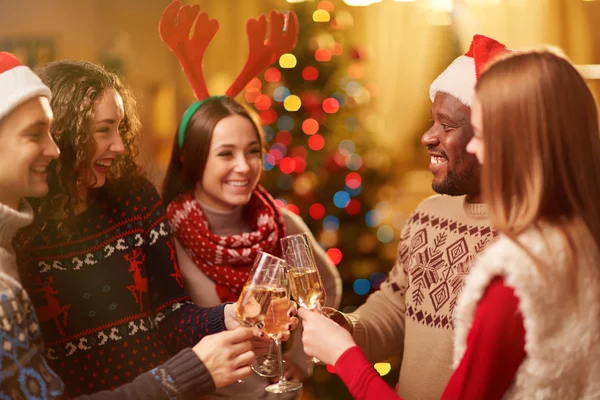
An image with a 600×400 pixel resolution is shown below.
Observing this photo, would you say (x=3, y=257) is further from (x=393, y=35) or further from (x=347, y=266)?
(x=393, y=35)

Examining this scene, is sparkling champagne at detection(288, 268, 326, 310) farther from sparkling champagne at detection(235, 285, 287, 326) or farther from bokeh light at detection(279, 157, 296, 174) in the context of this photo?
bokeh light at detection(279, 157, 296, 174)

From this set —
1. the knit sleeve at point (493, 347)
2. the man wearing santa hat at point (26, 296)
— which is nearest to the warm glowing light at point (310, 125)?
the man wearing santa hat at point (26, 296)

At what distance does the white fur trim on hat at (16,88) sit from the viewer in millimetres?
1315

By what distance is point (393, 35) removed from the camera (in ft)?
17.3

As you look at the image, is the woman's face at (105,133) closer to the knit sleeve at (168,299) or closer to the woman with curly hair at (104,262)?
the woman with curly hair at (104,262)

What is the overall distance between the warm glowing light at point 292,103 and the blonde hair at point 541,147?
7.85 ft

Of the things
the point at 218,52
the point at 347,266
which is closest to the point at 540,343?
the point at 347,266

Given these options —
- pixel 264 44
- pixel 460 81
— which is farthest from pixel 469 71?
pixel 264 44

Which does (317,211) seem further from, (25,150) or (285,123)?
(25,150)

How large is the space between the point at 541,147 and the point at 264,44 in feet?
3.87

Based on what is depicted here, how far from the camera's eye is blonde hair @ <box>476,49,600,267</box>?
1.21 metres

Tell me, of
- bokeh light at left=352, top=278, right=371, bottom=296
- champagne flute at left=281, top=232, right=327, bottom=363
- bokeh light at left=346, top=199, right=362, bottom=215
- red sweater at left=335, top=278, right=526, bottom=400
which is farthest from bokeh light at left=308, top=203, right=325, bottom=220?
red sweater at left=335, top=278, right=526, bottom=400

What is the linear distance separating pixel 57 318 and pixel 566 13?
175 inches

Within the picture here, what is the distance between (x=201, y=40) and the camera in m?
2.05
